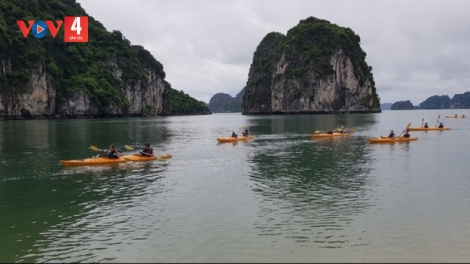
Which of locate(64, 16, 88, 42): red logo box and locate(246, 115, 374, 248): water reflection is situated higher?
locate(64, 16, 88, 42): red logo box

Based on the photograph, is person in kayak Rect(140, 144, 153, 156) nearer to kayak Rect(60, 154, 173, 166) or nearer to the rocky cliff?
kayak Rect(60, 154, 173, 166)

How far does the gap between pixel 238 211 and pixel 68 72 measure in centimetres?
11521

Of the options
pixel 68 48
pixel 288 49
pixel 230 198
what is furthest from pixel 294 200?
pixel 288 49

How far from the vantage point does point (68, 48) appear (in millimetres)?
120312

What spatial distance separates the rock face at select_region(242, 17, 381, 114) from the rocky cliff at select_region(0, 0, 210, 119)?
54.5 metres

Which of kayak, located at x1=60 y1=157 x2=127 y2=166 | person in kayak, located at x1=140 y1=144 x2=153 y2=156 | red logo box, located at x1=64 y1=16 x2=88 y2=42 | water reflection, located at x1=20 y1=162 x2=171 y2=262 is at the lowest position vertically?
water reflection, located at x1=20 y1=162 x2=171 y2=262

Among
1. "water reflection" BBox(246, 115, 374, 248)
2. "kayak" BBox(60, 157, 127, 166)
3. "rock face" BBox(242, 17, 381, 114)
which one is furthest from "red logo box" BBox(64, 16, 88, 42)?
"rock face" BBox(242, 17, 381, 114)

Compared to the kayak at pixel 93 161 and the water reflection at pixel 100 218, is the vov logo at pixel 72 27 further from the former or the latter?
the water reflection at pixel 100 218

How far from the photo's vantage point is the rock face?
158 meters

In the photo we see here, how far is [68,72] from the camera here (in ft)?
386

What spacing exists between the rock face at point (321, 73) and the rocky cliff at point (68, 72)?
54545 millimetres

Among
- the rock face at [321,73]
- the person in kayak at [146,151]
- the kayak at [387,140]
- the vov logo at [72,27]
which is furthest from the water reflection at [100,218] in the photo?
the rock face at [321,73]

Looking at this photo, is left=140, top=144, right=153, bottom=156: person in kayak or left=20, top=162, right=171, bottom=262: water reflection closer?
left=20, top=162, right=171, bottom=262: water reflection

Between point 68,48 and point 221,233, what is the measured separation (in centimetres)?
12164
